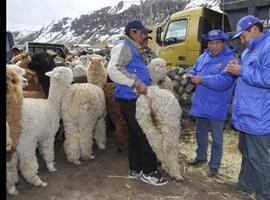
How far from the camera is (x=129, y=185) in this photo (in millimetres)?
4852

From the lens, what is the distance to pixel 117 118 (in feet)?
19.7

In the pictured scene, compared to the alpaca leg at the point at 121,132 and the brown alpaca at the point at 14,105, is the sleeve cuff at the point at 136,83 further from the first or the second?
the alpaca leg at the point at 121,132

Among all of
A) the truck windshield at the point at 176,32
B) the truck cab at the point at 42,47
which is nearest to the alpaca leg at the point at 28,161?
the truck windshield at the point at 176,32

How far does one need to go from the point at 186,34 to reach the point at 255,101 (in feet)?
22.8

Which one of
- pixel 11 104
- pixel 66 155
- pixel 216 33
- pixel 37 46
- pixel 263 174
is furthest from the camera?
pixel 37 46

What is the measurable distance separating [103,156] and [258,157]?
2518 millimetres

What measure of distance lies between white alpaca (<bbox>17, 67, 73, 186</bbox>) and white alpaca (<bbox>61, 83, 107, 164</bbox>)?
0.57ft

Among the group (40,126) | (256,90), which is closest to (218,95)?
(256,90)

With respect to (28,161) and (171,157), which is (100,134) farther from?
(28,161)

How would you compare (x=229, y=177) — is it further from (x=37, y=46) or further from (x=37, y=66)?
(x=37, y=46)

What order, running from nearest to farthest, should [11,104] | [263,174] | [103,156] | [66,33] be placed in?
[11,104] → [263,174] → [103,156] → [66,33]

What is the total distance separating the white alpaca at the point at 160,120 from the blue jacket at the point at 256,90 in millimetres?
811

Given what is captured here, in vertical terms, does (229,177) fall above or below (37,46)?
below
